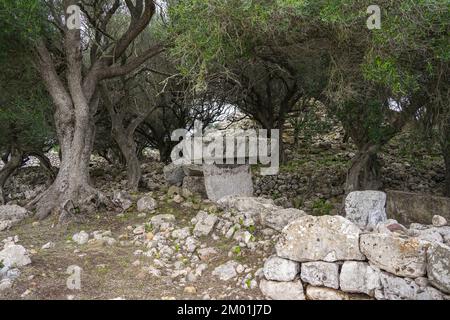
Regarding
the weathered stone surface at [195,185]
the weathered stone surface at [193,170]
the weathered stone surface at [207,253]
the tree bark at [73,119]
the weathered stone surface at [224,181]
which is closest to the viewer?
the weathered stone surface at [207,253]

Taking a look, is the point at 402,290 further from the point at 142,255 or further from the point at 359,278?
the point at 142,255

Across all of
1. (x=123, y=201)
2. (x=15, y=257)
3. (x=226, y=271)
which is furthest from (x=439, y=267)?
(x=123, y=201)

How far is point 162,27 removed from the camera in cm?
831

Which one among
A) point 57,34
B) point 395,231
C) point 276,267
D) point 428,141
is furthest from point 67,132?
point 428,141

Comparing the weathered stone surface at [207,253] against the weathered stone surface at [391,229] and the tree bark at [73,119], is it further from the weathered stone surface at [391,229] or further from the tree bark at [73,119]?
the tree bark at [73,119]

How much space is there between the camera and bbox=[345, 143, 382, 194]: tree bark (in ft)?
37.3

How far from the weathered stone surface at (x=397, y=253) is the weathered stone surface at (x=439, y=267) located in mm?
100

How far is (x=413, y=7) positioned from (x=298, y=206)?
681 centimetres

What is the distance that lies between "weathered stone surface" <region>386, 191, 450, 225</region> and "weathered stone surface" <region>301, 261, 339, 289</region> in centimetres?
408

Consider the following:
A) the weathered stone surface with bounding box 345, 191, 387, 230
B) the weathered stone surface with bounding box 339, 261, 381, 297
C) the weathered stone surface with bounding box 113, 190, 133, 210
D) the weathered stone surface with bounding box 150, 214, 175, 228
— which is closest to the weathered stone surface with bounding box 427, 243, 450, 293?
the weathered stone surface with bounding box 339, 261, 381, 297

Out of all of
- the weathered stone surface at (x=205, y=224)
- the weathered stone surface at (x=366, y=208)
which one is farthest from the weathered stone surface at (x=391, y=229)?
the weathered stone surface at (x=205, y=224)

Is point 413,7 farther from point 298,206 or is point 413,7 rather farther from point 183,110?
point 183,110

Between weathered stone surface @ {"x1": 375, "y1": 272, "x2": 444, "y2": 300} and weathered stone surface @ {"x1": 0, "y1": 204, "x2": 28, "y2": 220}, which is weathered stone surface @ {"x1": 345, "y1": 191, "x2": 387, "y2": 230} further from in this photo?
weathered stone surface @ {"x1": 0, "y1": 204, "x2": 28, "y2": 220}

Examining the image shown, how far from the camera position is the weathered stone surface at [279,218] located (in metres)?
6.26
